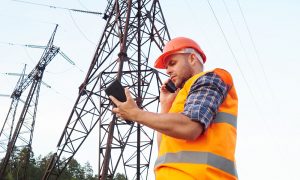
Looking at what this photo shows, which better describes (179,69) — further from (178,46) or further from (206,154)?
(206,154)

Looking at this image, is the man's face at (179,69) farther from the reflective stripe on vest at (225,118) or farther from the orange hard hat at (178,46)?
the reflective stripe on vest at (225,118)

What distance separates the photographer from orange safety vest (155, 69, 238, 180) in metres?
1.70

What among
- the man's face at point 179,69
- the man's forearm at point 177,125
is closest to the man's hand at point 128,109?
the man's forearm at point 177,125

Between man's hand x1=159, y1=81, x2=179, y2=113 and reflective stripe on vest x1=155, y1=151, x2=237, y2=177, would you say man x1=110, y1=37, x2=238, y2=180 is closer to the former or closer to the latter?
reflective stripe on vest x1=155, y1=151, x2=237, y2=177

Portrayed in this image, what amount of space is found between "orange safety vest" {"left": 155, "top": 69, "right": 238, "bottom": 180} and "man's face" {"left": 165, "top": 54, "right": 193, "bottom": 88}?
269 millimetres

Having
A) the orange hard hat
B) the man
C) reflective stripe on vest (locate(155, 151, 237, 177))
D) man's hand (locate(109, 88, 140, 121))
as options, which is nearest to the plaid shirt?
the man

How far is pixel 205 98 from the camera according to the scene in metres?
1.78

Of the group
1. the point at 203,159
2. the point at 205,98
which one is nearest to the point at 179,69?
the point at 205,98

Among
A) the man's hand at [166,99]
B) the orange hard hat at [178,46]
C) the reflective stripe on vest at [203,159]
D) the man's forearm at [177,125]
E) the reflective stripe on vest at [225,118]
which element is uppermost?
the orange hard hat at [178,46]

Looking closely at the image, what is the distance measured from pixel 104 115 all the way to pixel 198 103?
9.09 m

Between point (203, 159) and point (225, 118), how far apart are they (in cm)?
31

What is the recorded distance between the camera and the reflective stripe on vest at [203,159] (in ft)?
5.65

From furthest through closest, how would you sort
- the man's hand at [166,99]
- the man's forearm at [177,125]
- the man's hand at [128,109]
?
the man's hand at [166,99] < the man's hand at [128,109] < the man's forearm at [177,125]

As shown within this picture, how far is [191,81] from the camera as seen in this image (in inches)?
78.4
